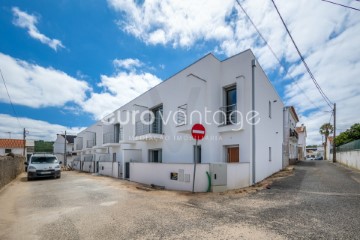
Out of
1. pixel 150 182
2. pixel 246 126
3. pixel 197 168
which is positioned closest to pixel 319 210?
pixel 197 168

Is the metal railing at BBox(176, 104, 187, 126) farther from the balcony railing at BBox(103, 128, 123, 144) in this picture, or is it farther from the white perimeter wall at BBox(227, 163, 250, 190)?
the balcony railing at BBox(103, 128, 123, 144)

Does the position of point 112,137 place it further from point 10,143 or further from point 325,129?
point 325,129

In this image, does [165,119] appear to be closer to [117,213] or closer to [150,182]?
[150,182]

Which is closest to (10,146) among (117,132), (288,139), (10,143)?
(10,143)

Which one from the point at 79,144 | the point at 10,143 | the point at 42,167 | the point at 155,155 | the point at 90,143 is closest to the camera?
the point at 42,167

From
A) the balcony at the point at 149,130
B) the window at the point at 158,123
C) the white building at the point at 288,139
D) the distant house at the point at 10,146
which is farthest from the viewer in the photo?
the distant house at the point at 10,146

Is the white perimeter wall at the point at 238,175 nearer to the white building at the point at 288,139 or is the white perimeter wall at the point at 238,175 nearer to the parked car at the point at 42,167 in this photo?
the white building at the point at 288,139

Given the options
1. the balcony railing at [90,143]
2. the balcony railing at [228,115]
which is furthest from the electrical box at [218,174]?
the balcony railing at [90,143]

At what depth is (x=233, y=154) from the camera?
11633 millimetres

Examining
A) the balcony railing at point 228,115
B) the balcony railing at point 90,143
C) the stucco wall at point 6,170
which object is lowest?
the stucco wall at point 6,170

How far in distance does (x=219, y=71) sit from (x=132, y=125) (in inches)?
397

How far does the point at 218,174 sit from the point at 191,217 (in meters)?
3.71

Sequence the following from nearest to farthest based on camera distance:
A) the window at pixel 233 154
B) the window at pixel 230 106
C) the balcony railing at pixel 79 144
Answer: the window at pixel 233 154 < the window at pixel 230 106 < the balcony railing at pixel 79 144

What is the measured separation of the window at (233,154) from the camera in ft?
37.4
